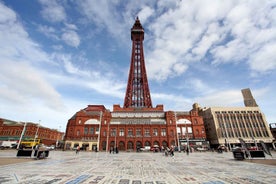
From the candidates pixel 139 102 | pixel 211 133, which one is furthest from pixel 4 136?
pixel 211 133

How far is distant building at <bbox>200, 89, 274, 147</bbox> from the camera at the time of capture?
163 feet

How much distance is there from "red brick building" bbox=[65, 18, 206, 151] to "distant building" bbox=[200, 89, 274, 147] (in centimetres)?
566

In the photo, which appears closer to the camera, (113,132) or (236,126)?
(113,132)

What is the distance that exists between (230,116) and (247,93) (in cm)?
3581

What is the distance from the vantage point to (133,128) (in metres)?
50.2

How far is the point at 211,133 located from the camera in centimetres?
5438

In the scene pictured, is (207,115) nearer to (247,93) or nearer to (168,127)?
(168,127)

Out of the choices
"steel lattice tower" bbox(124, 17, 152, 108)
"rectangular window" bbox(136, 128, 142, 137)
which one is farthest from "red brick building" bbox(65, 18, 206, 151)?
"steel lattice tower" bbox(124, 17, 152, 108)

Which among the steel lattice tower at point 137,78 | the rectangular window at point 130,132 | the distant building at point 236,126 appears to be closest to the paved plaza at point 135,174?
the rectangular window at point 130,132

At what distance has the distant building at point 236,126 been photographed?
163ft

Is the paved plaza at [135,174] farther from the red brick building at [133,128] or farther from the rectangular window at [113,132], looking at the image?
the rectangular window at [113,132]

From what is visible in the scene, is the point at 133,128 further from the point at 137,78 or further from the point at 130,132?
the point at 137,78

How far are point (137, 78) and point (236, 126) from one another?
4277 cm

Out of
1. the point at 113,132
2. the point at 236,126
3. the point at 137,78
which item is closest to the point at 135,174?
the point at 113,132
